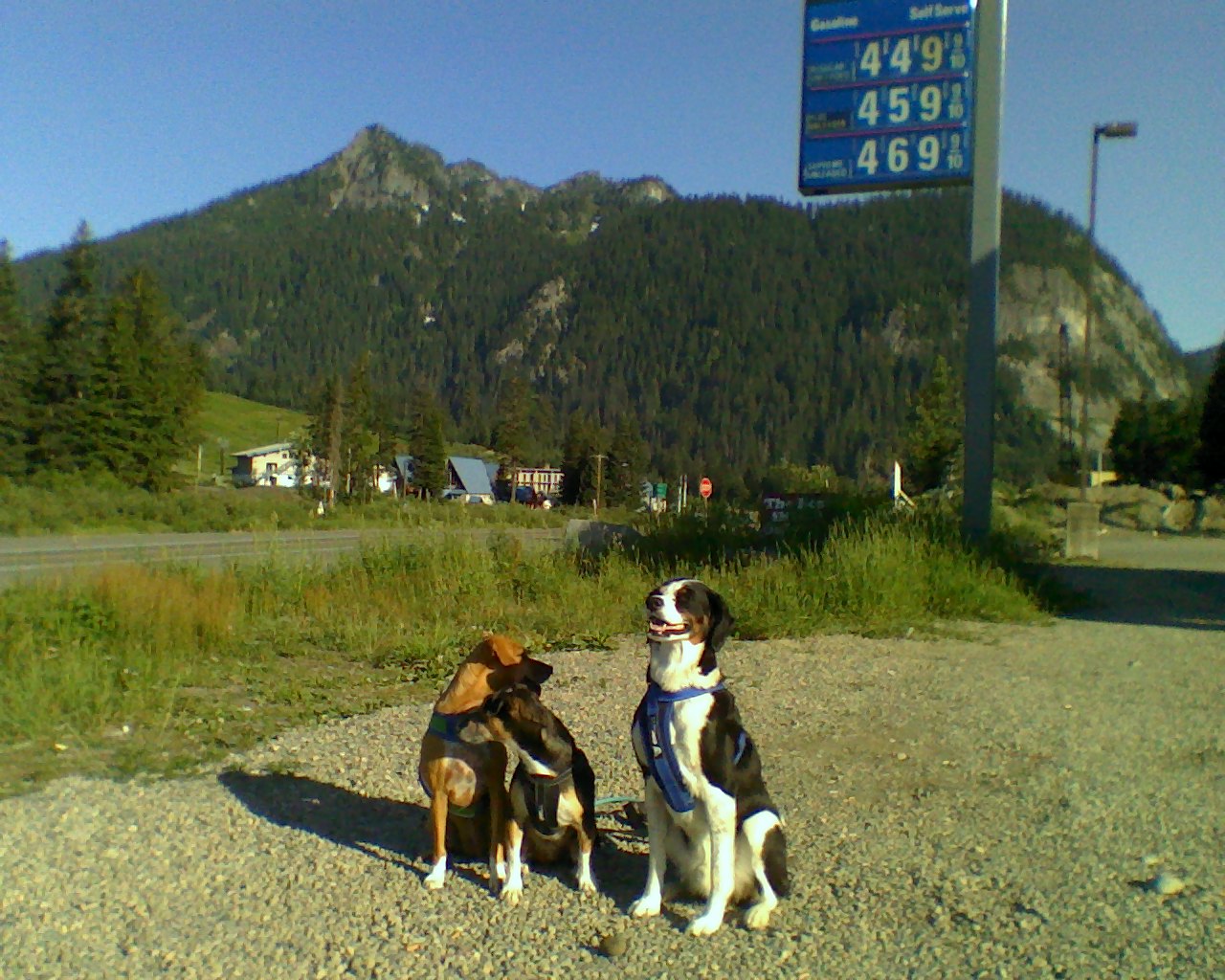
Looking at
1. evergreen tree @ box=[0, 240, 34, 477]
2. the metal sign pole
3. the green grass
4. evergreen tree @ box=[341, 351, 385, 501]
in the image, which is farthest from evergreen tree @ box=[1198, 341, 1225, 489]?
evergreen tree @ box=[341, 351, 385, 501]

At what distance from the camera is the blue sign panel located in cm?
1416

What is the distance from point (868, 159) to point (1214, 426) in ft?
70.8

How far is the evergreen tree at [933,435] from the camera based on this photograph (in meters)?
39.3

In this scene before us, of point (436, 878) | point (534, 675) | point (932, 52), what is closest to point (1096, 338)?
point (932, 52)

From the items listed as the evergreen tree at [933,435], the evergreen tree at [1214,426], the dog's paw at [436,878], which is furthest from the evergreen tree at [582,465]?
the dog's paw at [436,878]

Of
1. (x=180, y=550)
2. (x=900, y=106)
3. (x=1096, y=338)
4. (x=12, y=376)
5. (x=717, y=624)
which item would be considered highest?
(x=1096, y=338)

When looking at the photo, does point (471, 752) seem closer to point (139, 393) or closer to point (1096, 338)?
point (139, 393)

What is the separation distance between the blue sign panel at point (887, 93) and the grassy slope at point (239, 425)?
326 feet

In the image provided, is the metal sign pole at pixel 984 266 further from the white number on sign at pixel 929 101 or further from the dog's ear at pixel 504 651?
the dog's ear at pixel 504 651

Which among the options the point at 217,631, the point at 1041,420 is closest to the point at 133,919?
the point at 217,631

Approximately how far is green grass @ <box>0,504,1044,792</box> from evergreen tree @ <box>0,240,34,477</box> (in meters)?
49.3

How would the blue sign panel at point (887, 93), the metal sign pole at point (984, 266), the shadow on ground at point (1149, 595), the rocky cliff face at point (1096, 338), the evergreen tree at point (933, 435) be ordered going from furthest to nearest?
the rocky cliff face at point (1096, 338) < the evergreen tree at point (933, 435) < the metal sign pole at point (984, 266) < the blue sign panel at point (887, 93) < the shadow on ground at point (1149, 595)

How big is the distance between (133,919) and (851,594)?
872 centimetres

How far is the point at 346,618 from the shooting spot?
10383 mm
